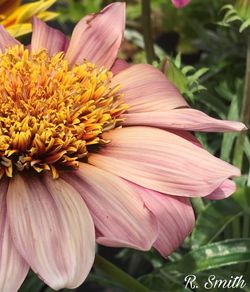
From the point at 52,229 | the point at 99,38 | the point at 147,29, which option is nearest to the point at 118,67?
the point at 99,38

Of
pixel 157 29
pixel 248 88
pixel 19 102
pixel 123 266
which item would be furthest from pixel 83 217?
pixel 157 29

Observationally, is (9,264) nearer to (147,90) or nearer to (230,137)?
(147,90)

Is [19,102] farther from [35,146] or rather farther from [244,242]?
[244,242]

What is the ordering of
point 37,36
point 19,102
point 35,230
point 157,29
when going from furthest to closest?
point 157,29 → point 37,36 → point 19,102 → point 35,230

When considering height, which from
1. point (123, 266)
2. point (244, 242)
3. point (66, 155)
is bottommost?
Result: point (123, 266)

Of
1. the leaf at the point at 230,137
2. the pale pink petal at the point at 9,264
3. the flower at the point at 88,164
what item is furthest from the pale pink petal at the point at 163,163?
the leaf at the point at 230,137

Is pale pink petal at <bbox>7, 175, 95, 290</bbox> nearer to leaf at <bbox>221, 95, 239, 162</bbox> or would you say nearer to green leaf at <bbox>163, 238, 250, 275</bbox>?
green leaf at <bbox>163, 238, 250, 275</bbox>

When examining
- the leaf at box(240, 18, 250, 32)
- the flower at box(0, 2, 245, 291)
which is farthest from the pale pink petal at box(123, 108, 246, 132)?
the leaf at box(240, 18, 250, 32)
